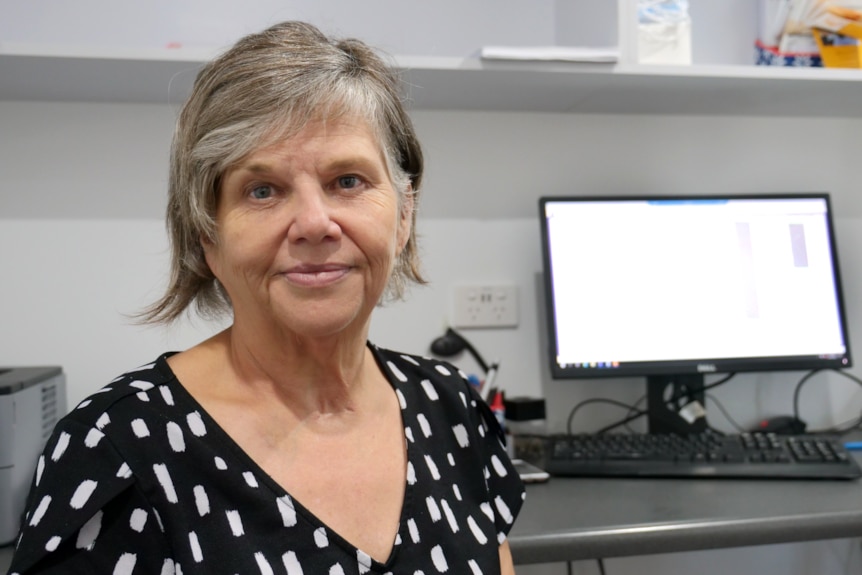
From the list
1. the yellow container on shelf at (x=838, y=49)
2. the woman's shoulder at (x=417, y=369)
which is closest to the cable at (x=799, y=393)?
the yellow container on shelf at (x=838, y=49)

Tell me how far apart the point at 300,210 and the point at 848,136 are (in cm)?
153

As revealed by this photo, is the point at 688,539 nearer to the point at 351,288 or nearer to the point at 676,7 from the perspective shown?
the point at 351,288

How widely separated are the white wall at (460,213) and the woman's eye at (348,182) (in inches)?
30.8

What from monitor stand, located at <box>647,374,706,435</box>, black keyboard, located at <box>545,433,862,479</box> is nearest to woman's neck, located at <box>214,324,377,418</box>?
black keyboard, located at <box>545,433,862,479</box>

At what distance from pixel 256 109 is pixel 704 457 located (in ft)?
3.25

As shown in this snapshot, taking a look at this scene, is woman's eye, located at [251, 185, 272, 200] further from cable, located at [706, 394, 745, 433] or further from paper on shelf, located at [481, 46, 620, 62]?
cable, located at [706, 394, 745, 433]

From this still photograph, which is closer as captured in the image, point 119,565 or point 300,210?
point 119,565

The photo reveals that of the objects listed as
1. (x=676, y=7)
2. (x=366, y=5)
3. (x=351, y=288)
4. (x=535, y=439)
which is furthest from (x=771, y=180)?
(x=351, y=288)

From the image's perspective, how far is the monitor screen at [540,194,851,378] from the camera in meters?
1.64

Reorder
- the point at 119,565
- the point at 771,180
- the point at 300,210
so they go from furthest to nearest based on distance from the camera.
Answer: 1. the point at 771,180
2. the point at 300,210
3. the point at 119,565

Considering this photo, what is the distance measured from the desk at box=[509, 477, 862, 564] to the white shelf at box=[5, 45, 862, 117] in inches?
28.7

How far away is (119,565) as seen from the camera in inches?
31.3

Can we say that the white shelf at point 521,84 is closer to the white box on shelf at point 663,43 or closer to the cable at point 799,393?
the white box on shelf at point 663,43

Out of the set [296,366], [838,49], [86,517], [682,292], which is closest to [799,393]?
[682,292]
